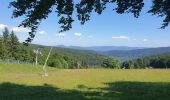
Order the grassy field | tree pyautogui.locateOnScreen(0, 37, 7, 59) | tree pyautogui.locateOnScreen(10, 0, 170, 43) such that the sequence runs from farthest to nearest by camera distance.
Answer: tree pyautogui.locateOnScreen(0, 37, 7, 59) < the grassy field < tree pyautogui.locateOnScreen(10, 0, 170, 43)

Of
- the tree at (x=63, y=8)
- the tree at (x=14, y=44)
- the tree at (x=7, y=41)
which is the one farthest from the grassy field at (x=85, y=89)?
the tree at (x=14, y=44)

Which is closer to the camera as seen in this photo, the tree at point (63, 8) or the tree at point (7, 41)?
the tree at point (63, 8)

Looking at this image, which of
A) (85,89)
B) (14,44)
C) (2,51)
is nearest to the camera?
(85,89)

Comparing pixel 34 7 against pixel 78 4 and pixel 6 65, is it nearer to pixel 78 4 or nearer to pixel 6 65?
pixel 78 4

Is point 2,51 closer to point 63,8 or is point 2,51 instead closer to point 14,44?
point 14,44

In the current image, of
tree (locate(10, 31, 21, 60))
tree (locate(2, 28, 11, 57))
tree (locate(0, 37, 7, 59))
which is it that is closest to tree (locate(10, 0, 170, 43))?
tree (locate(0, 37, 7, 59))

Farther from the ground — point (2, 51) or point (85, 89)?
point (2, 51)

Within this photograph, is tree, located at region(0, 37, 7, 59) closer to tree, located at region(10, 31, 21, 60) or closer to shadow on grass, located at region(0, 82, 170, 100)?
tree, located at region(10, 31, 21, 60)

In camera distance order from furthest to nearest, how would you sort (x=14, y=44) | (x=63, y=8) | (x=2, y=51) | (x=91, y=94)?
(x=14, y=44)
(x=2, y=51)
(x=91, y=94)
(x=63, y=8)

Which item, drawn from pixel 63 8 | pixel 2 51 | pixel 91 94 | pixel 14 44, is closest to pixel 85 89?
pixel 91 94

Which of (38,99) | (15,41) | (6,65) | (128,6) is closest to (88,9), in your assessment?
(128,6)

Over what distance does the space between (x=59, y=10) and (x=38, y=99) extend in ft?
54.8

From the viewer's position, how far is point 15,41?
158250 mm

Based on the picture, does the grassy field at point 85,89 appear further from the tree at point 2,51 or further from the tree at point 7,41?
the tree at point 7,41
